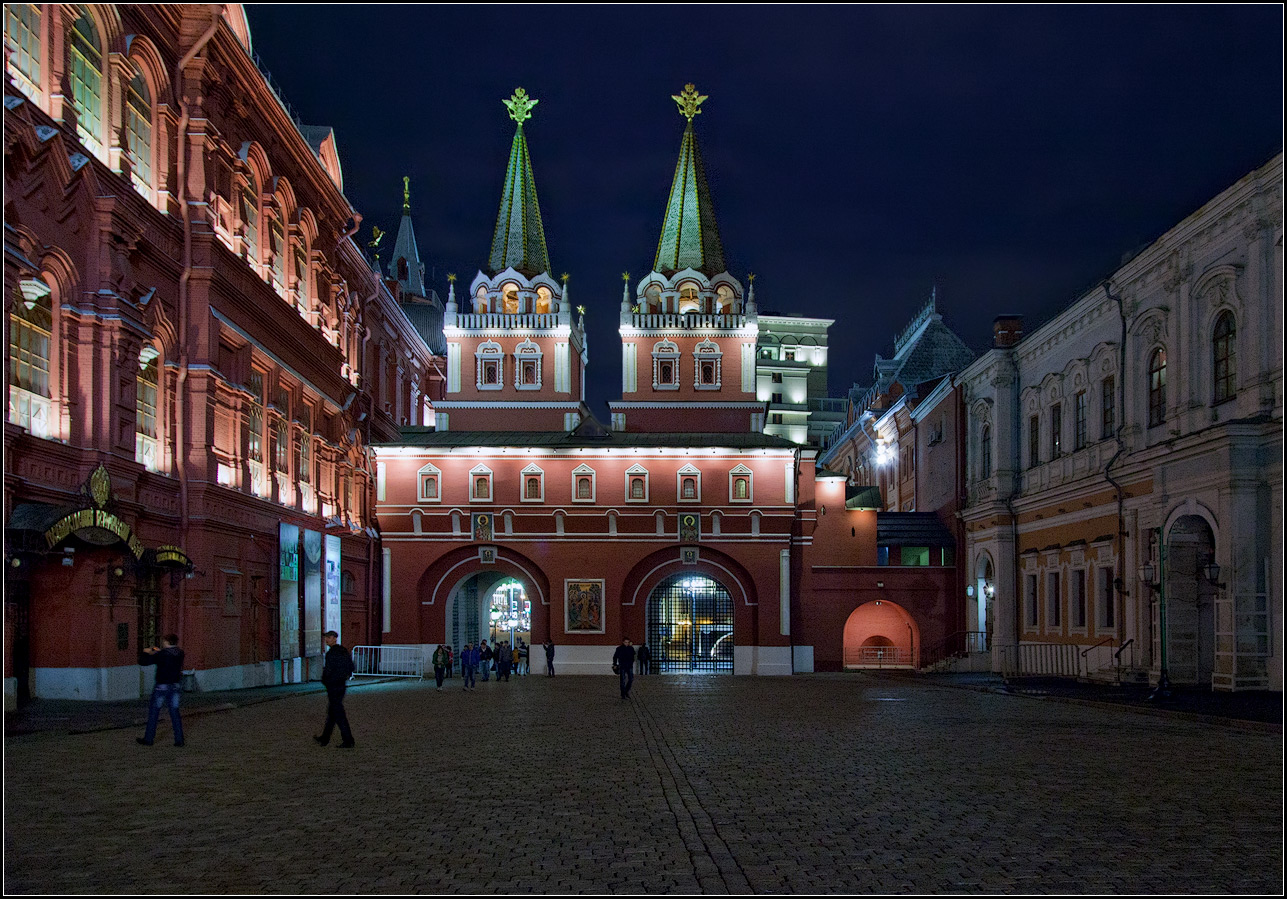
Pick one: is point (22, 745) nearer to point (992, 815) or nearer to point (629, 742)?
point (629, 742)

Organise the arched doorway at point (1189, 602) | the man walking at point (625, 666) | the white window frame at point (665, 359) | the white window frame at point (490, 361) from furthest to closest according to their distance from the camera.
A: 1. the white window frame at point (665, 359)
2. the white window frame at point (490, 361)
3. the man walking at point (625, 666)
4. the arched doorway at point (1189, 602)

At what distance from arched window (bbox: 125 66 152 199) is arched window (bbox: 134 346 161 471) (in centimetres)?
340

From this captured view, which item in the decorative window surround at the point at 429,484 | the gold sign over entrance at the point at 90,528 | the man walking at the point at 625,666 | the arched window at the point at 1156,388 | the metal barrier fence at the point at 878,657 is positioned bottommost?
the metal barrier fence at the point at 878,657

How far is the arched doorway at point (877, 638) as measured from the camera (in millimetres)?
50656

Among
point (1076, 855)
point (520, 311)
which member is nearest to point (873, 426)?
point (520, 311)

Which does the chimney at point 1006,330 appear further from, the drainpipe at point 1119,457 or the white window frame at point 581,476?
the white window frame at point 581,476

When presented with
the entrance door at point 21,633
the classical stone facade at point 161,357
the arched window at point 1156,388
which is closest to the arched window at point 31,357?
the classical stone facade at point 161,357

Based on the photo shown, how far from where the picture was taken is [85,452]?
21.5 metres

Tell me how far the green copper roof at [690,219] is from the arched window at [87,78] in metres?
31.8

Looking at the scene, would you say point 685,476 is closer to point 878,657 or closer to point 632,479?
point 632,479

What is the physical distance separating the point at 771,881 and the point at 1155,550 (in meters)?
23.2

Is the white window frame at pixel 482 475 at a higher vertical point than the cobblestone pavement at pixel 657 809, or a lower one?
higher

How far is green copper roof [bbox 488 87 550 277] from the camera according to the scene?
5338 cm

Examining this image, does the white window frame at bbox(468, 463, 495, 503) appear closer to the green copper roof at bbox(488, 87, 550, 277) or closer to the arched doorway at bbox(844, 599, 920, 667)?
the green copper roof at bbox(488, 87, 550, 277)
